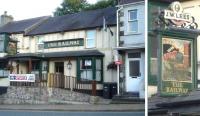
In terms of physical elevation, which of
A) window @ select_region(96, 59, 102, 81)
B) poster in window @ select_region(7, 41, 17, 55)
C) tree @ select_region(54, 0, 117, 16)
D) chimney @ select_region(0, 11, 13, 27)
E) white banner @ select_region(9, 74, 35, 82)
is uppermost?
tree @ select_region(54, 0, 117, 16)

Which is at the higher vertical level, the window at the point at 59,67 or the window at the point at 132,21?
the window at the point at 132,21

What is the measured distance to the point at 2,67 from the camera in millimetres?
35594

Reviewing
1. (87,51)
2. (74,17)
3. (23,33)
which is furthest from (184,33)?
(23,33)

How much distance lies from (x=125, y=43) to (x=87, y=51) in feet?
14.2

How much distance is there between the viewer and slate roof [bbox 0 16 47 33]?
35469mm

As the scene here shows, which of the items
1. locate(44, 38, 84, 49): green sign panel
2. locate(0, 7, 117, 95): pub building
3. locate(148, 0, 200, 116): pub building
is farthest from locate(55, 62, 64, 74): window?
locate(148, 0, 200, 116): pub building

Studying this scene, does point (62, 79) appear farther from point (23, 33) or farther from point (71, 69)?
point (23, 33)

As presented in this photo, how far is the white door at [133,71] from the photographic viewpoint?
24922 mm

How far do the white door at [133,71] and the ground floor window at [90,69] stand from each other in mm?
3138

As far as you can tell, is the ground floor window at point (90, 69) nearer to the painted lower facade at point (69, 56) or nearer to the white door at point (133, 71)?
the painted lower facade at point (69, 56)

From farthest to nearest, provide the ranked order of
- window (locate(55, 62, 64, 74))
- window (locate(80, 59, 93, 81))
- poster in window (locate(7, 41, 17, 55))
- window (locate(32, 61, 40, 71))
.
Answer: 1. poster in window (locate(7, 41, 17, 55))
2. window (locate(32, 61, 40, 71))
3. window (locate(55, 62, 64, 74))
4. window (locate(80, 59, 93, 81))

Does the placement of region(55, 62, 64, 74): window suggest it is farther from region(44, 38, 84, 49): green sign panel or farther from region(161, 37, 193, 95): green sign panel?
region(161, 37, 193, 95): green sign panel

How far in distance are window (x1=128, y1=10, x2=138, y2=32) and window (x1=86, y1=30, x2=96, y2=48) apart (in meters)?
4.13

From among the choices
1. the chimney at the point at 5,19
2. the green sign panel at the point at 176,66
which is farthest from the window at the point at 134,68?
the chimney at the point at 5,19
